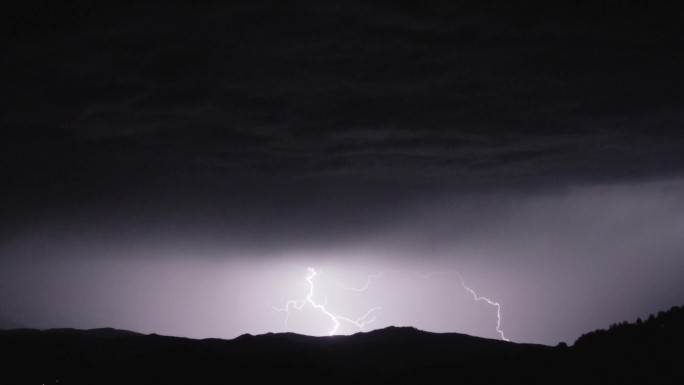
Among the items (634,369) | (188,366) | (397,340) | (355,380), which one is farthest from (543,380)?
(397,340)

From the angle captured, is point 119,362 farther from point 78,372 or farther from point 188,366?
point 188,366

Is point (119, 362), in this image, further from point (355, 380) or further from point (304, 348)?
point (355, 380)

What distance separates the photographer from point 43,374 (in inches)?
2450

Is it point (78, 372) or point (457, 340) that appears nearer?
point (78, 372)

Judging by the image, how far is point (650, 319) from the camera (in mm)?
47812

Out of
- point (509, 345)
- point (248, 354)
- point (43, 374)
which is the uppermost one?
point (509, 345)

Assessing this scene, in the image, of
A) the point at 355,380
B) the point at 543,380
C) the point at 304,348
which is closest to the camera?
the point at 543,380

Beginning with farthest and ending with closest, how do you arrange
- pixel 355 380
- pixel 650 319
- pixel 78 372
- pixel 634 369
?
1. pixel 78 372
2. pixel 355 380
3. pixel 650 319
4. pixel 634 369

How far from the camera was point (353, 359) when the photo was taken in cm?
6819

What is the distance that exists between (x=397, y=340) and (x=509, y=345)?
553 inches

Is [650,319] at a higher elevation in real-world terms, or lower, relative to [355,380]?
higher

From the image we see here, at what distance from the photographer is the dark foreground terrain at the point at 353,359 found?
39.1 m

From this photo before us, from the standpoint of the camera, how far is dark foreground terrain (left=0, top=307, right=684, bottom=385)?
3909cm

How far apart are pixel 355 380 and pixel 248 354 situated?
15.0m
